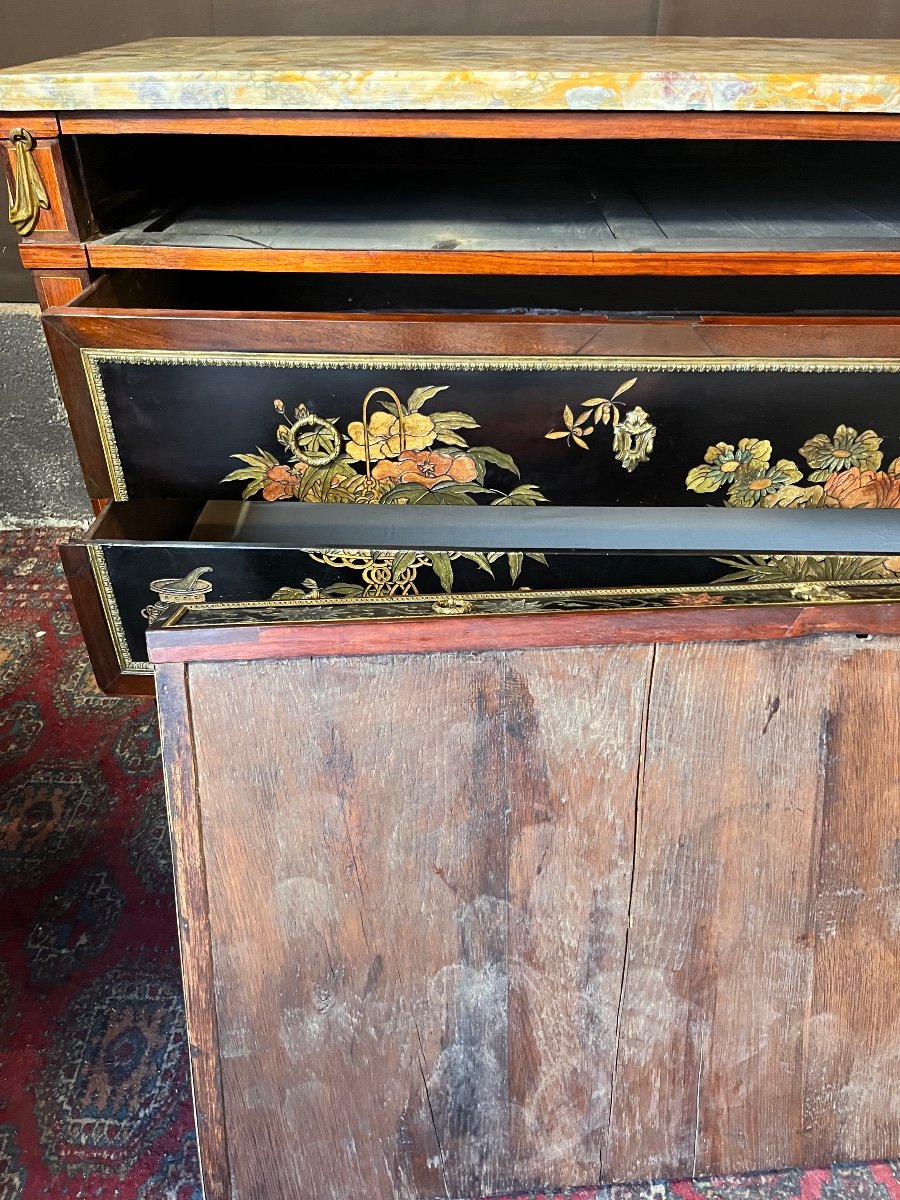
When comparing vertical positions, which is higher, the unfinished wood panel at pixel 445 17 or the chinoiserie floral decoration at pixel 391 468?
the unfinished wood panel at pixel 445 17

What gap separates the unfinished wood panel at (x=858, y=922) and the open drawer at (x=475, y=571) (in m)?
0.07

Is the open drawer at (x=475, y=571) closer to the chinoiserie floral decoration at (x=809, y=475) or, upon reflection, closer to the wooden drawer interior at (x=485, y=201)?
the chinoiserie floral decoration at (x=809, y=475)

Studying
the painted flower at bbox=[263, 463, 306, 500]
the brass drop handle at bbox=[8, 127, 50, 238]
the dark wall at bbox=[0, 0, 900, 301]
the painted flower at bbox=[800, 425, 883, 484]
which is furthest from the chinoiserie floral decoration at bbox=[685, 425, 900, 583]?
the dark wall at bbox=[0, 0, 900, 301]

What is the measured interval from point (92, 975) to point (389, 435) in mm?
645

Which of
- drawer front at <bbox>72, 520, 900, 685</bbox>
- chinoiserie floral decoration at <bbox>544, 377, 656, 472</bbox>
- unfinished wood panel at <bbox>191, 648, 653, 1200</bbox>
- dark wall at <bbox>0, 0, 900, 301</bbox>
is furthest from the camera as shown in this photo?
dark wall at <bbox>0, 0, 900, 301</bbox>

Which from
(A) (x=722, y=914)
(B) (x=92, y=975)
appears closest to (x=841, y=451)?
(A) (x=722, y=914)

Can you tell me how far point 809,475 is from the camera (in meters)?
1.05

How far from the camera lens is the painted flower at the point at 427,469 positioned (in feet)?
3.34

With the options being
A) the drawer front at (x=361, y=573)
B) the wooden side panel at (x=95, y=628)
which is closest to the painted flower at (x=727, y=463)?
the drawer front at (x=361, y=573)

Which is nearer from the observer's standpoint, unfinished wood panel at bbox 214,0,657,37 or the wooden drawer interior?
the wooden drawer interior

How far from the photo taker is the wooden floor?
2.40 feet

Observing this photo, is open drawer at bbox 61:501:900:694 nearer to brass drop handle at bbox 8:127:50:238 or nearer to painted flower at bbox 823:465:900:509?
painted flower at bbox 823:465:900:509

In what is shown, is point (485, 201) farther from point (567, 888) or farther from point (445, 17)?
point (567, 888)

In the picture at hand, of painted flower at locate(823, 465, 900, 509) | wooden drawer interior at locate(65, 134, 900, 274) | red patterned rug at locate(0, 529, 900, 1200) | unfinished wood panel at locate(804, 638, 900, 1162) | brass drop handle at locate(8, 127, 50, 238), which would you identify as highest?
brass drop handle at locate(8, 127, 50, 238)
